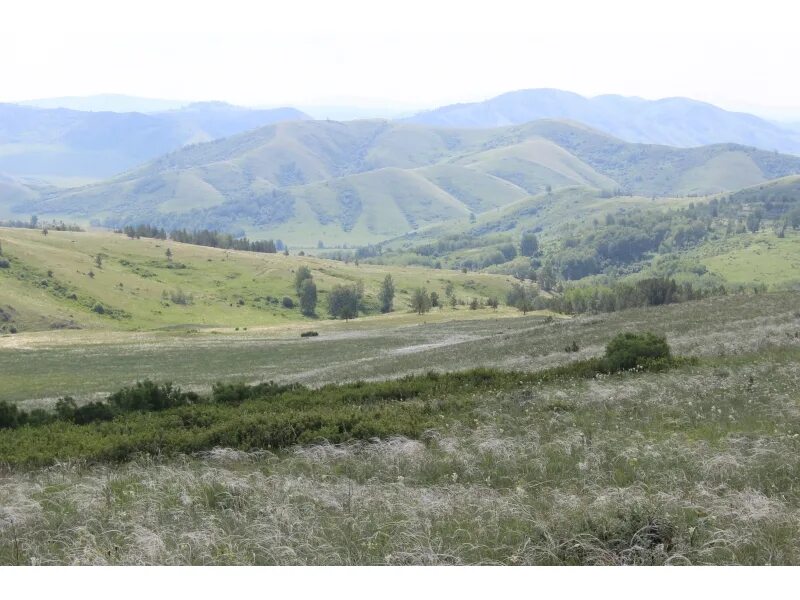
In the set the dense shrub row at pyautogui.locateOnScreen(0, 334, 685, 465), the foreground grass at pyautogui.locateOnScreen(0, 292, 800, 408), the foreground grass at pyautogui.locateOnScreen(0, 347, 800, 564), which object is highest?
the foreground grass at pyautogui.locateOnScreen(0, 347, 800, 564)

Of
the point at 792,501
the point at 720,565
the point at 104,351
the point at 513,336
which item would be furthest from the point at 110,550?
the point at 104,351

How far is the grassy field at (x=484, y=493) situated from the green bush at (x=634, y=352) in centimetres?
414

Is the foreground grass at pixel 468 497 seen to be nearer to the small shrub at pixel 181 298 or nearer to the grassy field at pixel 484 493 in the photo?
the grassy field at pixel 484 493

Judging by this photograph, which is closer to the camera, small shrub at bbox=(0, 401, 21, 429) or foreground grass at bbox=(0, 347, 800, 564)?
foreground grass at bbox=(0, 347, 800, 564)

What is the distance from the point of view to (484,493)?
1060cm

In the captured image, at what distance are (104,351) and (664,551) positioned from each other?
256 feet

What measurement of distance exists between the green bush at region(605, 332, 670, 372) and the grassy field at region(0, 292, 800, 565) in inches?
163

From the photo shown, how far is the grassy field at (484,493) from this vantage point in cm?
812

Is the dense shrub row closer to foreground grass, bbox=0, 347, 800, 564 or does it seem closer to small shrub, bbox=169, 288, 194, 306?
foreground grass, bbox=0, 347, 800, 564

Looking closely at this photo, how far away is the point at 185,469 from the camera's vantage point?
45.9ft

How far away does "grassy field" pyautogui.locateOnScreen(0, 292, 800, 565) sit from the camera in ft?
26.7

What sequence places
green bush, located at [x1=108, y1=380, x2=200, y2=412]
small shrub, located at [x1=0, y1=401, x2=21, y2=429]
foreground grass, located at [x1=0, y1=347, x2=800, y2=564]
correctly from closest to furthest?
foreground grass, located at [x1=0, y1=347, x2=800, y2=564], small shrub, located at [x1=0, y1=401, x2=21, y2=429], green bush, located at [x1=108, y1=380, x2=200, y2=412]

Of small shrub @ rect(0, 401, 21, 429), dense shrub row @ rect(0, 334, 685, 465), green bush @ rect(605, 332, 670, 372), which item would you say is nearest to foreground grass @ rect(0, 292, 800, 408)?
green bush @ rect(605, 332, 670, 372)

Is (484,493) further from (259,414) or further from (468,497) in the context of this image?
(259,414)
